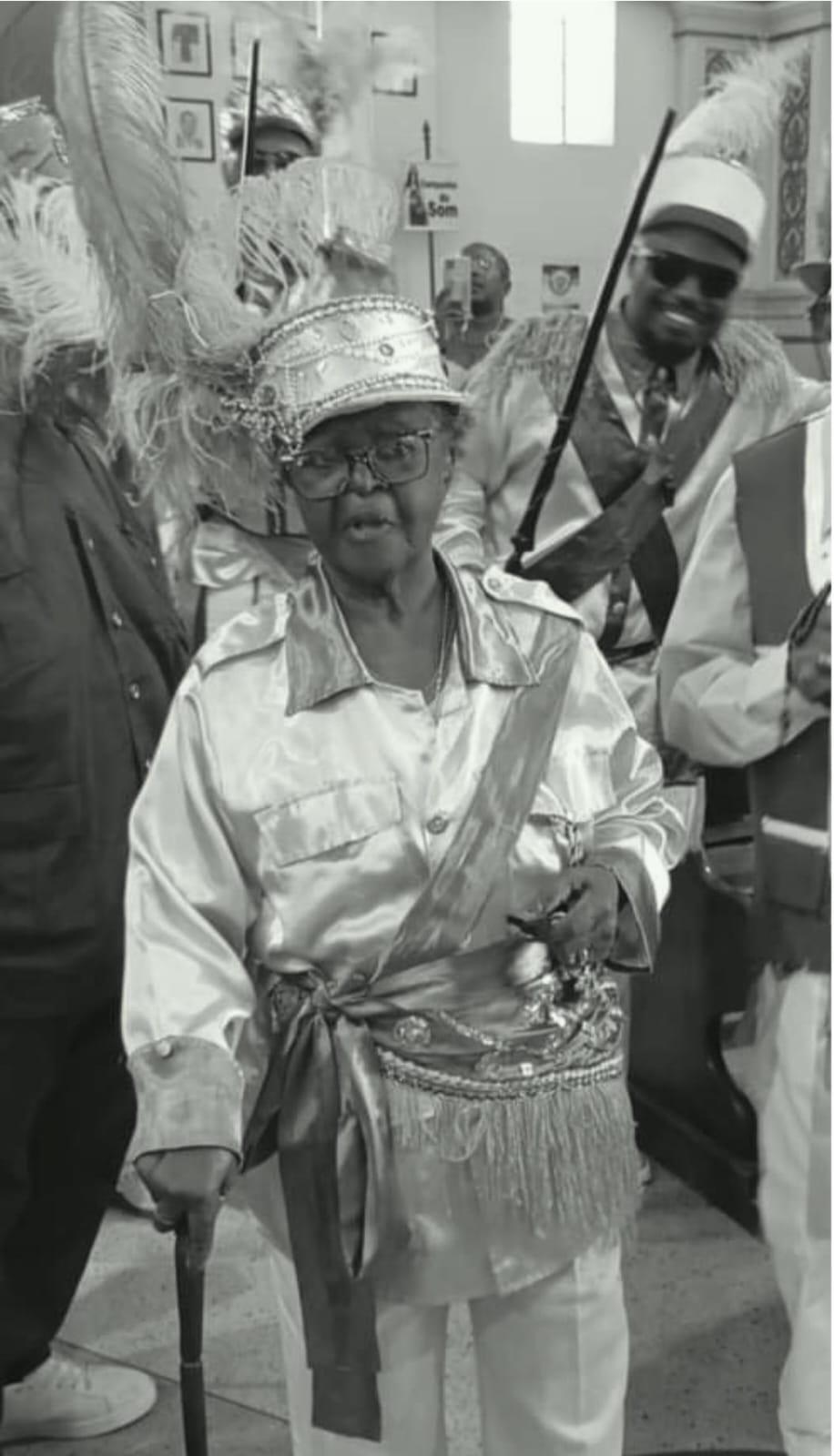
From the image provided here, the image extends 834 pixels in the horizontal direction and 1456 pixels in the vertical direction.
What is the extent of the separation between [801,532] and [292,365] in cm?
59

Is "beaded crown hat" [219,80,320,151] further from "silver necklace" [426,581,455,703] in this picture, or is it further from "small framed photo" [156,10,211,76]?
"silver necklace" [426,581,455,703]

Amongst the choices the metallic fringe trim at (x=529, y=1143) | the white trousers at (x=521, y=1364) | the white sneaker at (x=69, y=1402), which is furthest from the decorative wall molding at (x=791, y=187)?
the white sneaker at (x=69, y=1402)

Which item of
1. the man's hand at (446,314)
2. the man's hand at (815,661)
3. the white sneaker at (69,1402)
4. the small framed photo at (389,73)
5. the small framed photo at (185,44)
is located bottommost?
the white sneaker at (69,1402)

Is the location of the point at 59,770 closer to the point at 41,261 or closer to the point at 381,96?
the point at 41,261

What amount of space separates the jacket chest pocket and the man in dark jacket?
1.78ft

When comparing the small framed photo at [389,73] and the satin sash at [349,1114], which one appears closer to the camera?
the satin sash at [349,1114]

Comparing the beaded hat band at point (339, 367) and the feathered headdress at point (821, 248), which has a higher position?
the feathered headdress at point (821, 248)

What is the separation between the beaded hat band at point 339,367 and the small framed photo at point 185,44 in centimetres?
39

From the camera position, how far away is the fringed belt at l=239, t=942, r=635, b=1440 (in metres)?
1.25

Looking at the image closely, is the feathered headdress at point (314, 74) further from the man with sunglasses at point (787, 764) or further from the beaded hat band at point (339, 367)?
the man with sunglasses at point (787, 764)

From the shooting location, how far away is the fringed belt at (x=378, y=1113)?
125 cm

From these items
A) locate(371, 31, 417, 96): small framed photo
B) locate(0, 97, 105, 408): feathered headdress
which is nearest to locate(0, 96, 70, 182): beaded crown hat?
locate(0, 97, 105, 408): feathered headdress

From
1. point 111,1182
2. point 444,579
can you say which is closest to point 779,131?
point 444,579

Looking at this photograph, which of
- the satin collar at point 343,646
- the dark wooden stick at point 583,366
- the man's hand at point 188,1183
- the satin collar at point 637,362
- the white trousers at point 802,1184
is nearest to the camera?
the man's hand at point 188,1183
